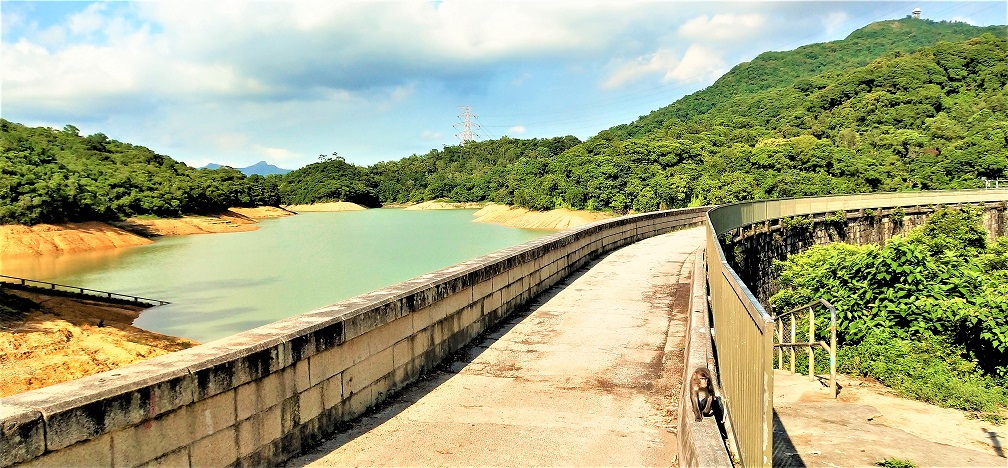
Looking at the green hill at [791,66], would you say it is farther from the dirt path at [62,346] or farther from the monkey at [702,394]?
the monkey at [702,394]

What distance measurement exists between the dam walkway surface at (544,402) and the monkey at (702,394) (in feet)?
1.84

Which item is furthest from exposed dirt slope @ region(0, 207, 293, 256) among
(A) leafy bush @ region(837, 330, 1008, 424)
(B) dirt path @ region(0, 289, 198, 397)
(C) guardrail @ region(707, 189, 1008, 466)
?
(C) guardrail @ region(707, 189, 1008, 466)

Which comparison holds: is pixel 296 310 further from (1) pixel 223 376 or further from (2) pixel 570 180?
(2) pixel 570 180

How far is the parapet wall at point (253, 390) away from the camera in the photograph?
3.23m

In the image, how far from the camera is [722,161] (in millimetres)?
64438

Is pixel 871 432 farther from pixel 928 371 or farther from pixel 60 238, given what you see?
pixel 60 238

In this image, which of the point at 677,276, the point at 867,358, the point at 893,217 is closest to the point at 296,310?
the point at 677,276

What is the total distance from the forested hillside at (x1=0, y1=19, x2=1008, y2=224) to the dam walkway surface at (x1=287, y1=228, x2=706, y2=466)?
4528 centimetres

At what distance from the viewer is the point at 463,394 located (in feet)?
21.1

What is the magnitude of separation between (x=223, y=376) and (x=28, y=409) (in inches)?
45.0

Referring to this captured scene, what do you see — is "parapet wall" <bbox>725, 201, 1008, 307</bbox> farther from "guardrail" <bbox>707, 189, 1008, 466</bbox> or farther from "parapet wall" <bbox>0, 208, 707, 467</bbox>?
"guardrail" <bbox>707, 189, 1008, 466</bbox>

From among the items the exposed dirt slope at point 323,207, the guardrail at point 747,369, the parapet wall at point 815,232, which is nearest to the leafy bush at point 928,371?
the parapet wall at point 815,232

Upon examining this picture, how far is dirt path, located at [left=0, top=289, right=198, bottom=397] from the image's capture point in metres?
16.1

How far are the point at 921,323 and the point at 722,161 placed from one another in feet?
171
